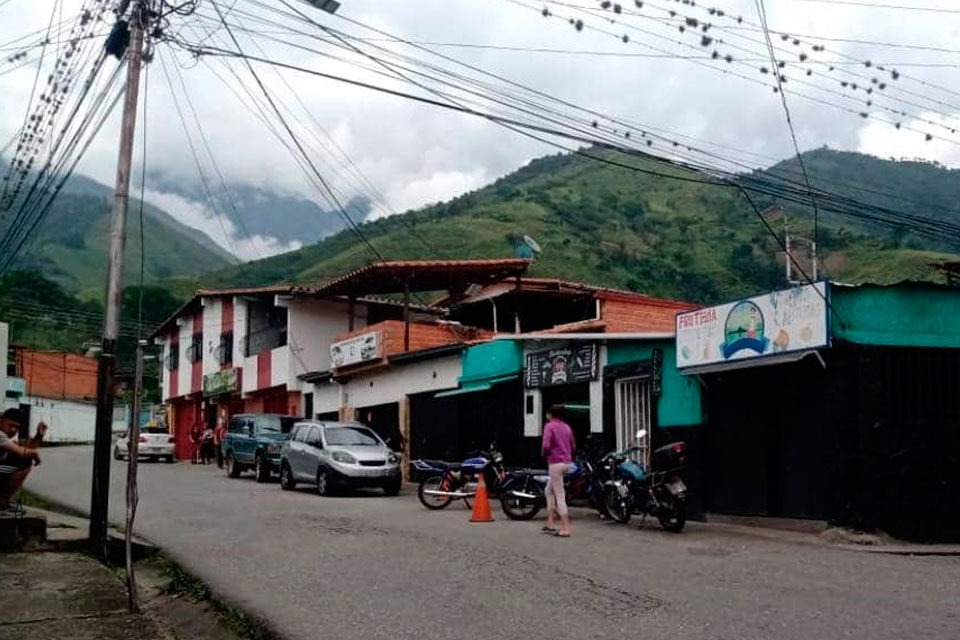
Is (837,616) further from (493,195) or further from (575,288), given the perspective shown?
(493,195)

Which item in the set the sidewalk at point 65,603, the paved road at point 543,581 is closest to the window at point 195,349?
the paved road at point 543,581

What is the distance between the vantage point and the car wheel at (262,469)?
26625 mm

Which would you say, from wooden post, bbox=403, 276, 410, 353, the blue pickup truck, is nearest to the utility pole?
the blue pickup truck

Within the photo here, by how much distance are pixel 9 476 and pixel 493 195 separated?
79.6 m

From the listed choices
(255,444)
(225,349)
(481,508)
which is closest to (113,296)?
(481,508)

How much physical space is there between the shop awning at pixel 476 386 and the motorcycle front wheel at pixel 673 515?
855cm

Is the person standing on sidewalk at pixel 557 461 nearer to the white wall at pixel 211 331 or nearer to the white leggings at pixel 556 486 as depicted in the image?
the white leggings at pixel 556 486

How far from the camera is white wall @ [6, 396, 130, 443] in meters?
66.8

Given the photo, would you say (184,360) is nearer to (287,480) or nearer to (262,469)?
(262,469)

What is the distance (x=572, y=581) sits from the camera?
949cm

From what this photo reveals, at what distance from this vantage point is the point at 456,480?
18.3 m

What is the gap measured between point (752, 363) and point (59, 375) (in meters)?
67.9

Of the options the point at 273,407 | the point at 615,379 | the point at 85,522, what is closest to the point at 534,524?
the point at 615,379

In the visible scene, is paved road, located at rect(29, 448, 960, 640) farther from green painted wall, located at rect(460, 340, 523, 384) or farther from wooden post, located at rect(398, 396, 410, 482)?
wooden post, located at rect(398, 396, 410, 482)
